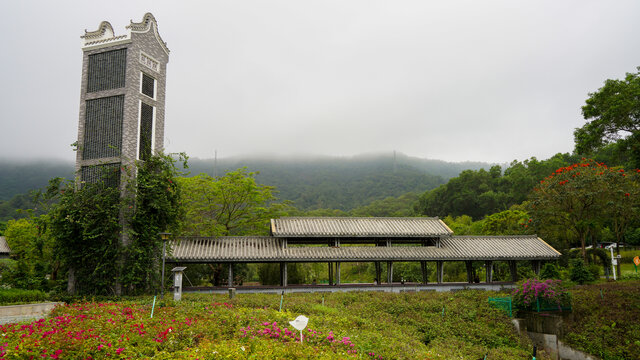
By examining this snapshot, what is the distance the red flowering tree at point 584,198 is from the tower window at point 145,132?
22341mm

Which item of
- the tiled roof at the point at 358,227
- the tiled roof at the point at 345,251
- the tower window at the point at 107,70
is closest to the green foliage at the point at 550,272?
the tiled roof at the point at 345,251

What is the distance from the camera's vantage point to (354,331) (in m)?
11.2

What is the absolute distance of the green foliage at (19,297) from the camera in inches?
557

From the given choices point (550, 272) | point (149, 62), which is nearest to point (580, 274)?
point (550, 272)

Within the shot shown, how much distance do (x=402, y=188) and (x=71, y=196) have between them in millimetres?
83292

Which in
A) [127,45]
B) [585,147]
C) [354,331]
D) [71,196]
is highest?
[127,45]

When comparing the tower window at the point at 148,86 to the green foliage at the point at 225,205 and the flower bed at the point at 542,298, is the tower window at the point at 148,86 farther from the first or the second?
the flower bed at the point at 542,298

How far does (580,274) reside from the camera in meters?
20.8

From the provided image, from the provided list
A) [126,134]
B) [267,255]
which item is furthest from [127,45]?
[267,255]

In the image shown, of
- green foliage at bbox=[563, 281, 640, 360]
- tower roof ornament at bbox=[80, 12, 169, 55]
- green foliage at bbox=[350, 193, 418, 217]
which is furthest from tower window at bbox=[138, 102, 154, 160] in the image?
green foliage at bbox=[350, 193, 418, 217]

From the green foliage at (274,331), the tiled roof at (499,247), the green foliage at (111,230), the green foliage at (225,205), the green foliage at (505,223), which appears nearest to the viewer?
the green foliage at (274,331)

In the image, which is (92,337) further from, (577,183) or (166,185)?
(577,183)

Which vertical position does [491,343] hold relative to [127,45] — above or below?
below

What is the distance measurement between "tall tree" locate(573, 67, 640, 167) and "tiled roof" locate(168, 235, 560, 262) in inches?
243
